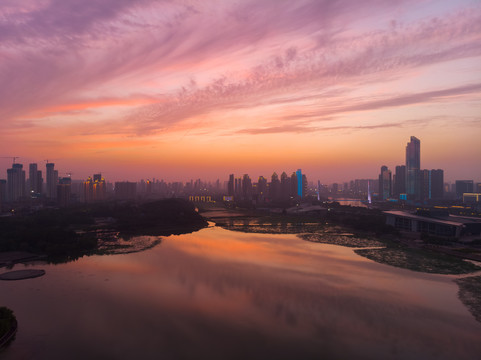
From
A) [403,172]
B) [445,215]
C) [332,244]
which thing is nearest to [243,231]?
[332,244]

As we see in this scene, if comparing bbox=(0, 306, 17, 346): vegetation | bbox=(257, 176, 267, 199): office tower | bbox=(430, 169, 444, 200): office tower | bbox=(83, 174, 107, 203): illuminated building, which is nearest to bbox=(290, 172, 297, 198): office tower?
bbox=(257, 176, 267, 199): office tower

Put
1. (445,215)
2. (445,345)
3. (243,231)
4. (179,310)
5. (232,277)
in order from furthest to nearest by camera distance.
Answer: (243,231)
(445,215)
(232,277)
(179,310)
(445,345)

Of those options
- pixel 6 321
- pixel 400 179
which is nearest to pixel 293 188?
pixel 400 179

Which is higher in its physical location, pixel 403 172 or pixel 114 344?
pixel 403 172

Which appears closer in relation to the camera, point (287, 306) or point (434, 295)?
point (287, 306)

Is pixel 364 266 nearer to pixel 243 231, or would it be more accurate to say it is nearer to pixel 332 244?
pixel 332 244

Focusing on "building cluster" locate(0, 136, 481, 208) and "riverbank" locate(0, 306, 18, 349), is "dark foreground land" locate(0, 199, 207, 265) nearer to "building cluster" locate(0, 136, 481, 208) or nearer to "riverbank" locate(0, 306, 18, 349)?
"riverbank" locate(0, 306, 18, 349)

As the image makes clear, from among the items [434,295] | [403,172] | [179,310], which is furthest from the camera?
[403,172]

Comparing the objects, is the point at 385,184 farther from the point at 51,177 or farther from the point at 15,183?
the point at 15,183

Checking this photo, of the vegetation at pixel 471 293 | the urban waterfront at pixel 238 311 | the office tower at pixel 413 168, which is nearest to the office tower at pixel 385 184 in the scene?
the office tower at pixel 413 168
